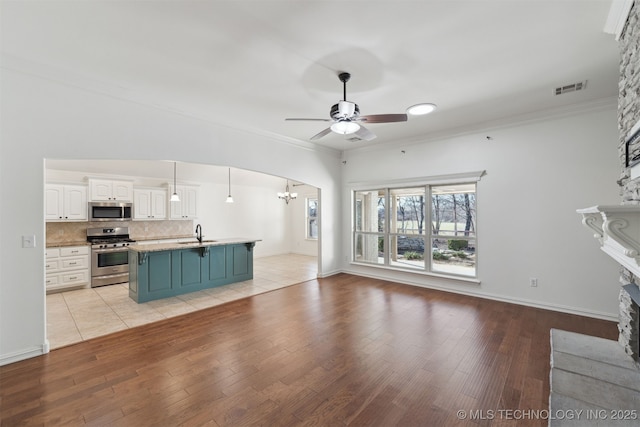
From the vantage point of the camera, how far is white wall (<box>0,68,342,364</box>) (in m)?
2.73

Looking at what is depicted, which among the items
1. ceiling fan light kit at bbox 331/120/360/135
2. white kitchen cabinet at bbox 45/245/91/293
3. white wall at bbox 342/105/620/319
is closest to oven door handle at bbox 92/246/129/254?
white kitchen cabinet at bbox 45/245/91/293

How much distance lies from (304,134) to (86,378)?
459 cm

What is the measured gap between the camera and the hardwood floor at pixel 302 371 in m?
2.04

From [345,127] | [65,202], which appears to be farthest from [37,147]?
[65,202]

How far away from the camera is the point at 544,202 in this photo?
13.8 feet

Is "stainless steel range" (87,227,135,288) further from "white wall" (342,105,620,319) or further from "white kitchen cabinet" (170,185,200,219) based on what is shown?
"white wall" (342,105,620,319)

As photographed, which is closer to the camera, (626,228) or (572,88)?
(626,228)

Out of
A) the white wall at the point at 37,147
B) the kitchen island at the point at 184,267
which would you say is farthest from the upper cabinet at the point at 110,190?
the white wall at the point at 37,147

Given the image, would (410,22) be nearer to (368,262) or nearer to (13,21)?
(13,21)

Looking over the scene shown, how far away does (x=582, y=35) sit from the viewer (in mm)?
2438

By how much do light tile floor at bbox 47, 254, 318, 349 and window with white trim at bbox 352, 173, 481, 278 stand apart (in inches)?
70.5

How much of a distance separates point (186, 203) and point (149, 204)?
0.91 meters

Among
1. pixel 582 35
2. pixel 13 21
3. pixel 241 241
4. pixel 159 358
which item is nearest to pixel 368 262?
pixel 241 241

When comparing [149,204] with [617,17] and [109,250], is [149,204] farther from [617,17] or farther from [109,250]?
[617,17]
